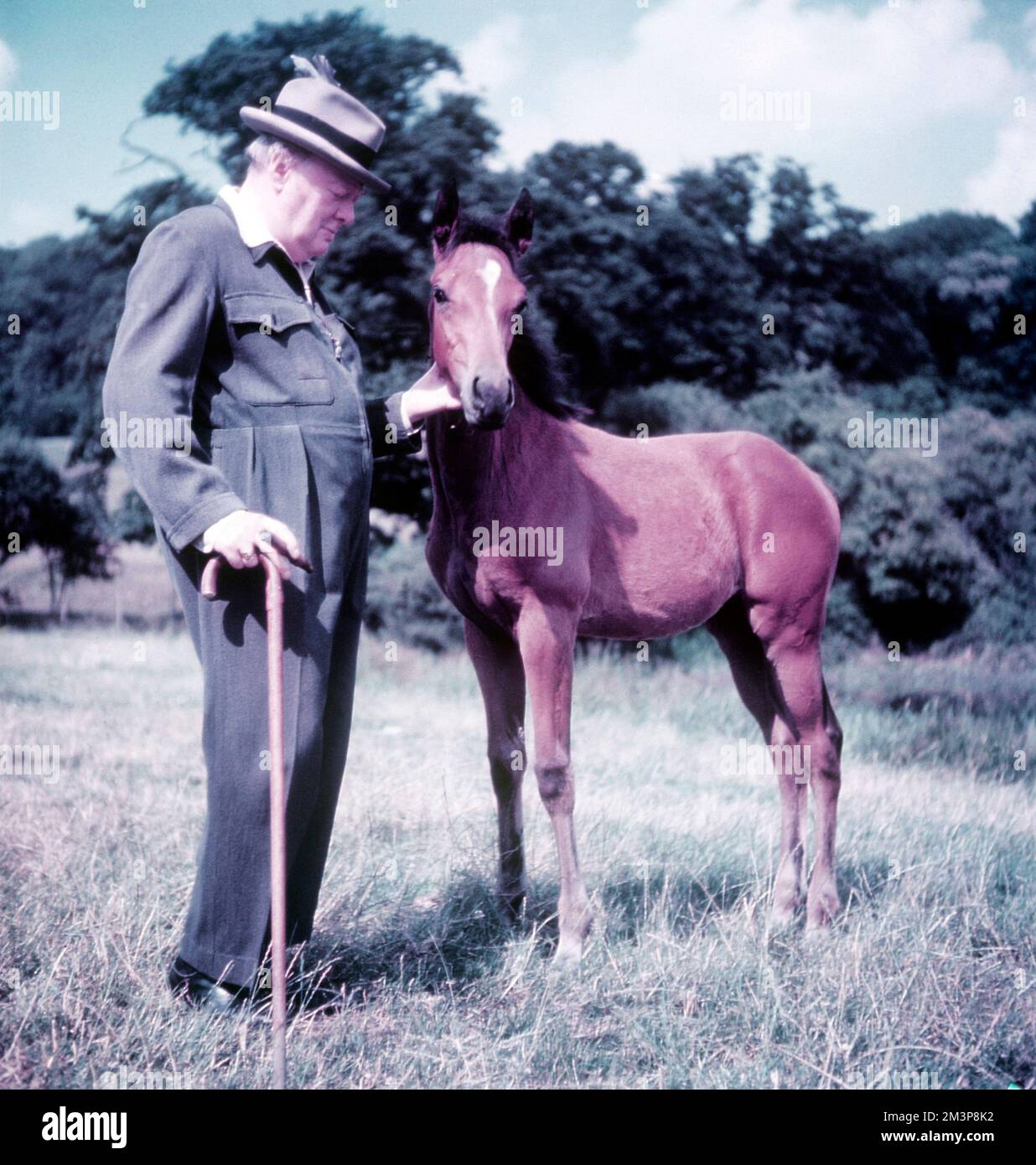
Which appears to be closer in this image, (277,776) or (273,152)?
(277,776)

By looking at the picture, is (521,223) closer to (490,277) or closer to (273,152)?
(490,277)

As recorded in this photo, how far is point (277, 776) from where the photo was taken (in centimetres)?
266

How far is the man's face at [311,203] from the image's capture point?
2.90 m

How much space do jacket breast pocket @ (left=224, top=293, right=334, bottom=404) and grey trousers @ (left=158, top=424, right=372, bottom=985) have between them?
102 millimetres

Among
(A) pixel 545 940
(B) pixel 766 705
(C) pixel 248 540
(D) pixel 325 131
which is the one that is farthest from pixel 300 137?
(B) pixel 766 705

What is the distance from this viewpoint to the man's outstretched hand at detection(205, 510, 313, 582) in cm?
256

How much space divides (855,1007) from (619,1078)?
0.84 m

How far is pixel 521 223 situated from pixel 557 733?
1.83m

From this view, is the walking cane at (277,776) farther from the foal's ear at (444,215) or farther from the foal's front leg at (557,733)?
the foal's ear at (444,215)

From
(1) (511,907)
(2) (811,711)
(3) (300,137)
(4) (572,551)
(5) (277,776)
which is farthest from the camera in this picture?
(2) (811,711)

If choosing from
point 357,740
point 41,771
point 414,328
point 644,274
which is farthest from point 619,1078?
point 644,274

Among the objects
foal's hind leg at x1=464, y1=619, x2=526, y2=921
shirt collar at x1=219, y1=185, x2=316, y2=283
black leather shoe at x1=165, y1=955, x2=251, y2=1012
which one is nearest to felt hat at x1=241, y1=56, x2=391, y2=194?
shirt collar at x1=219, y1=185, x2=316, y2=283

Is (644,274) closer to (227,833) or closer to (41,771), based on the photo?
(41,771)

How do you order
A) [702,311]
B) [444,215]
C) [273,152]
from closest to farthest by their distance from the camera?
1. [273,152]
2. [444,215]
3. [702,311]
